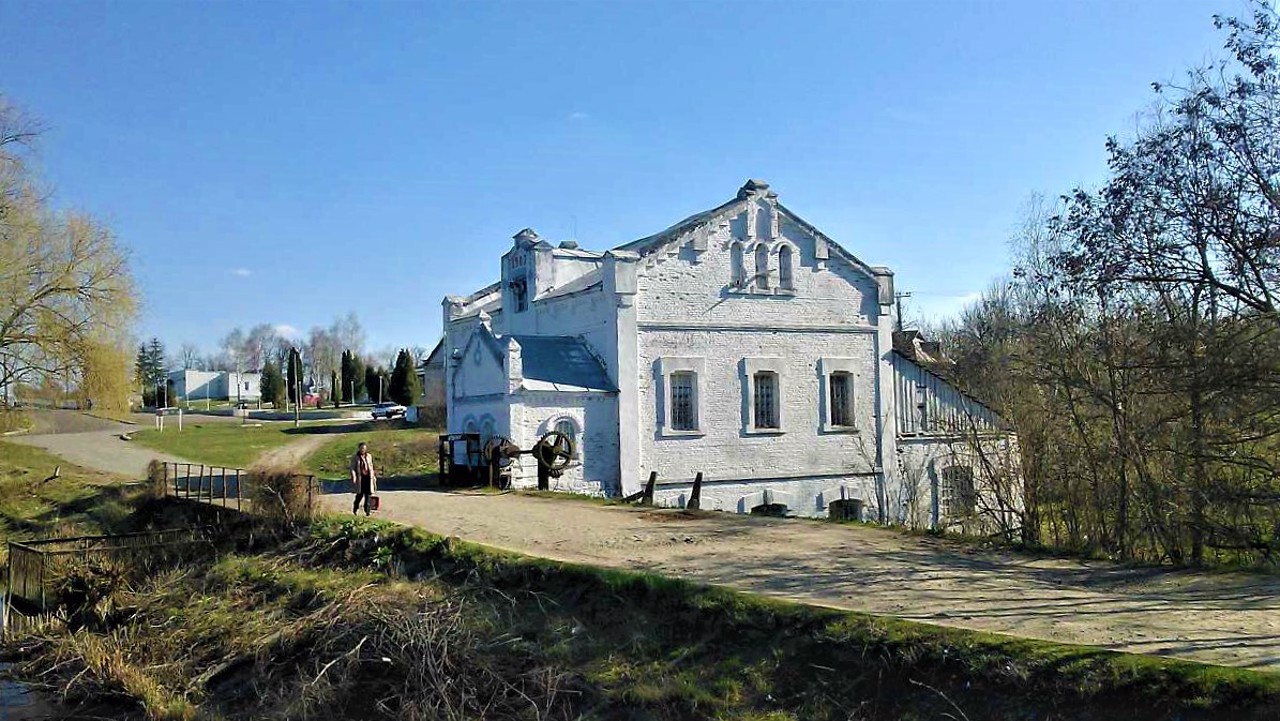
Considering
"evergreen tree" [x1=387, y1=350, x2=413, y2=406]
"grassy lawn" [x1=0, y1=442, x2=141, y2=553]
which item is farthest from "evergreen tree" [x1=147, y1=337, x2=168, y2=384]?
"grassy lawn" [x1=0, y1=442, x2=141, y2=553]

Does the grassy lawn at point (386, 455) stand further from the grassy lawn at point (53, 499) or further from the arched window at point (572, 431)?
the arched window at point (572, 431)

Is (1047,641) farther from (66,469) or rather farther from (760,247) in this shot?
(66,469)

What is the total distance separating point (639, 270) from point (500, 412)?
16.0 ft

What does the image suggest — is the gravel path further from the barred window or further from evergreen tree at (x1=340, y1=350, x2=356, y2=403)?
evergreen tree at (x1=340, y1=350, x2=356, y2=403)

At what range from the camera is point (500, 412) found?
78.8 feet

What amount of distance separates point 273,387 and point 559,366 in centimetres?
6444

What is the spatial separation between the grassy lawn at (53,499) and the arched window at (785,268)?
1758 cm

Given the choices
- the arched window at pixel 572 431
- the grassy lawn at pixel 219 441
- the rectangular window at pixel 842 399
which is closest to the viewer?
the arched window at pixel 572 431

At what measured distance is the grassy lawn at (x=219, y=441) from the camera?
38781 mm

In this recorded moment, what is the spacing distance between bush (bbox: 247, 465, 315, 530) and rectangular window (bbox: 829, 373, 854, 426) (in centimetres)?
1484

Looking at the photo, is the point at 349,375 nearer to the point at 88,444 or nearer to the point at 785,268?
the point at 88,444

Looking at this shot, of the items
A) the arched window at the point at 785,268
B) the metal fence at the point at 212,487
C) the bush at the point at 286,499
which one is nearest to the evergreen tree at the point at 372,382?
the metal fence at the point at 212,487

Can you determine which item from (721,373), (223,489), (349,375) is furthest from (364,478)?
(349,375)

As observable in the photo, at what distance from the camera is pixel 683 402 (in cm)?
2595
